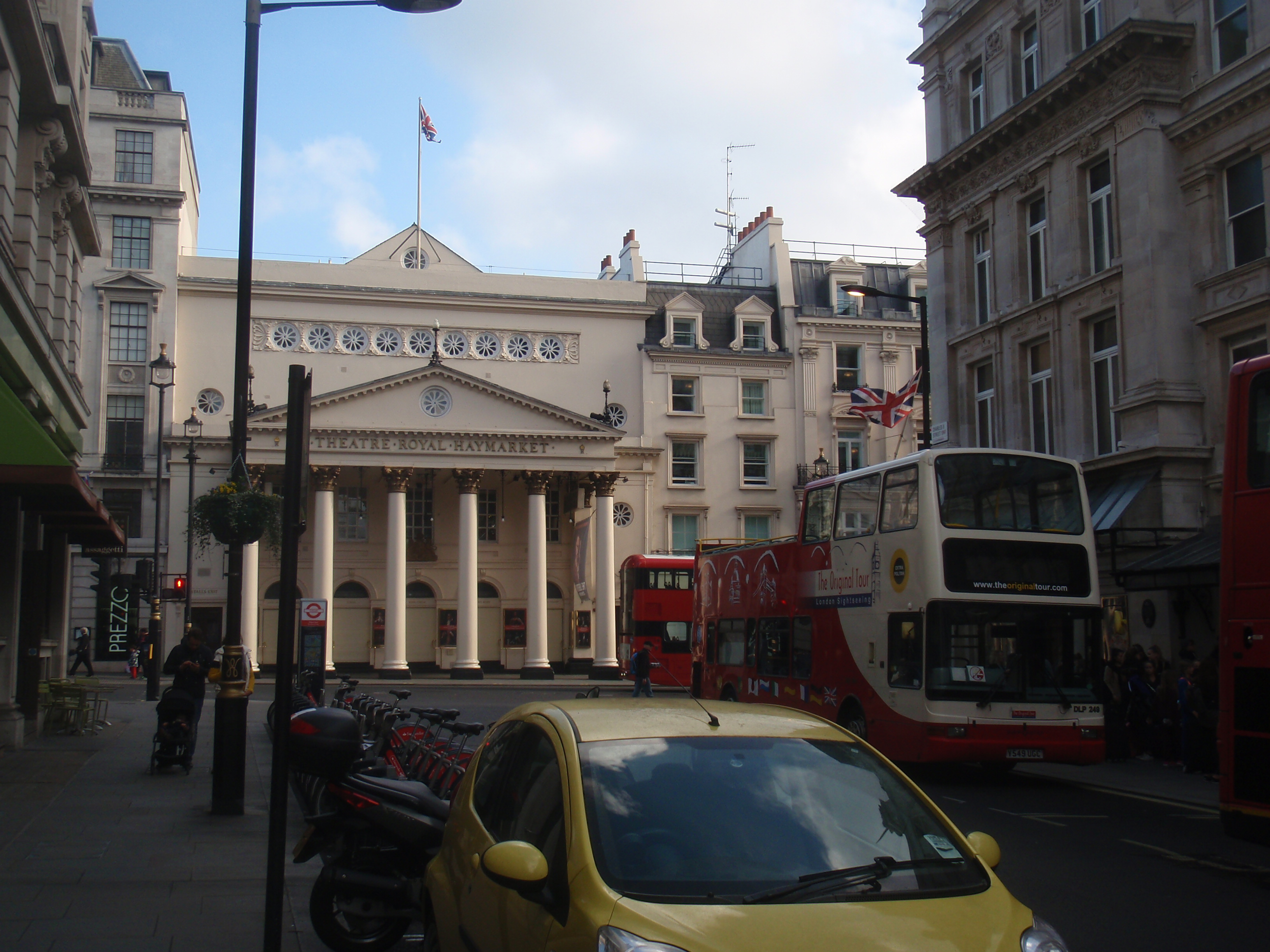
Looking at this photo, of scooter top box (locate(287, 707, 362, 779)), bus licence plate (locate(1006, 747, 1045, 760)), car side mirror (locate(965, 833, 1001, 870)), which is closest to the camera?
car side mirror (locate(965, 833, 1001, 870))

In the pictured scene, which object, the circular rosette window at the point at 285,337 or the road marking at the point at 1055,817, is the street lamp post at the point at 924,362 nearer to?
the road marking at the point at 1055,817

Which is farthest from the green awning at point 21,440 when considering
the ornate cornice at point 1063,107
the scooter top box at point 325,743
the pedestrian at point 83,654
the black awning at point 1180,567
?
the pedestrian at point 83,654

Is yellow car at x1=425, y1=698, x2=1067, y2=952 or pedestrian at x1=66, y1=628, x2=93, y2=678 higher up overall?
yellow car at x1=425, y1=698, x2=1067, y2=952

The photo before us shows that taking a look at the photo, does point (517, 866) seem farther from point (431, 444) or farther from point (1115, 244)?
point (431, 444)

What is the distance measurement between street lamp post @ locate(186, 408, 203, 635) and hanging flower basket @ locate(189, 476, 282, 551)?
18282 millimetres

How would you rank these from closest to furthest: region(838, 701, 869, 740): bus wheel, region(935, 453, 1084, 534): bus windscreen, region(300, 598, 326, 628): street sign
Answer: region(935, 453, 1084, 534): bus windscreen < region(838, 701, 869, 740): bus wheel < region(300, 598, 326, 628): street sign

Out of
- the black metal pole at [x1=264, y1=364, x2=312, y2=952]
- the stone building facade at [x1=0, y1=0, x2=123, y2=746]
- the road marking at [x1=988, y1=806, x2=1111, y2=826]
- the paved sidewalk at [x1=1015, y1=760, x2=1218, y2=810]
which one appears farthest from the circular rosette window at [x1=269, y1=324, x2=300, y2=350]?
the black metal pole at [x1=264, y1=364, x2=312, y2=952]

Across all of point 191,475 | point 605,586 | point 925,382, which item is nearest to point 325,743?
→ point 925,382

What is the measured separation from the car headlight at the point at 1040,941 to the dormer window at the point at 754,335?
53418 mm

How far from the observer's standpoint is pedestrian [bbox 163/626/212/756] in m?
16.1

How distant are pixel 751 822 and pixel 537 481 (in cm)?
4653

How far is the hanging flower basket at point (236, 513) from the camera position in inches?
517

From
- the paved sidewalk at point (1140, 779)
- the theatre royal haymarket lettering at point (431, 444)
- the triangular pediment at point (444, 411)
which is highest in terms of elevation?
the triangular pediment at point (444, 411)

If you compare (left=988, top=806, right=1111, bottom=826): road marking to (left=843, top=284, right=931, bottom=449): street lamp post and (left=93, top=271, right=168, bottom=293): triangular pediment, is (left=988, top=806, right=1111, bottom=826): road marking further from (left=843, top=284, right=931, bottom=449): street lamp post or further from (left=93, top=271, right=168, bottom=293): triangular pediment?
(left=93, top=271, right=168, bottom=293): triangular pediment
